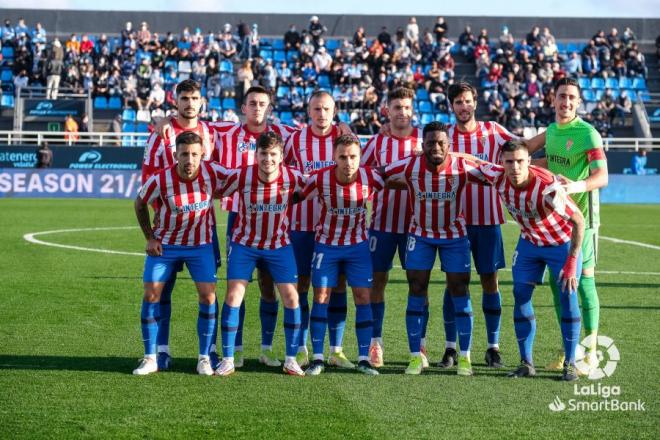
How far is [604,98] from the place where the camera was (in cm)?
3525

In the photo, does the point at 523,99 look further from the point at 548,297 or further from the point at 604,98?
the point at 548,297

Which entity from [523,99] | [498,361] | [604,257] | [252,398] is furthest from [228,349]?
[523,99]

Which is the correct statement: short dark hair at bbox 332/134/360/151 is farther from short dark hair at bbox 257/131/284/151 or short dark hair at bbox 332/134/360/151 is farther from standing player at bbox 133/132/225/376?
standing player at bbox 133/132/225/376

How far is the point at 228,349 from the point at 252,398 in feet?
2.86

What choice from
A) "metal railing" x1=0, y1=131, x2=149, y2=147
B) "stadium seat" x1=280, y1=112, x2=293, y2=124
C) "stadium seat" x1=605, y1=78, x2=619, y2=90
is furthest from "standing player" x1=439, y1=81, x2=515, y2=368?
"stadium seat" x1=605, y1=78, x2=619, y2=90

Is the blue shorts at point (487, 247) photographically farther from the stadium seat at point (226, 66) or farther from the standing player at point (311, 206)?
the stadium seat at point (226, 66)

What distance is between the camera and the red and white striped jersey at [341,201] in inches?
307

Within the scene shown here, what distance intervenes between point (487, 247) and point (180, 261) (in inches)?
95.1

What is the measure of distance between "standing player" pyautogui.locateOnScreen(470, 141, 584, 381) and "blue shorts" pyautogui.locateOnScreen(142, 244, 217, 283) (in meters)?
2.18

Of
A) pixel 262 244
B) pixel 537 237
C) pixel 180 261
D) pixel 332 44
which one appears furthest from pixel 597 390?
pixel 332 44

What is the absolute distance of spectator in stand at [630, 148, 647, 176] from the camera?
30.5 m

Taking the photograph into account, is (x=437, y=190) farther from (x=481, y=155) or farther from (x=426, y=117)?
(x=426, y=117)

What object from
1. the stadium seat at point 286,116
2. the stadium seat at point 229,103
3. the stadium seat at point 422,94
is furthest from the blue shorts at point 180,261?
the stadium seat at point 422,94

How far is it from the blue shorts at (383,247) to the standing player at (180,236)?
141 cm
